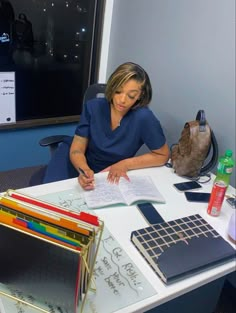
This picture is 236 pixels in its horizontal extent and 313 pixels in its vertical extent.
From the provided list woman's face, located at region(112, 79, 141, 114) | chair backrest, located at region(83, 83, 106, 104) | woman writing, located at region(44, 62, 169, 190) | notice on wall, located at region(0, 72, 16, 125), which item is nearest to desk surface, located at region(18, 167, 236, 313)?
woman writing, located at region(44, 62, 169, 190)

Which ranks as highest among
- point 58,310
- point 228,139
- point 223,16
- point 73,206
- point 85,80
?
point 223,16

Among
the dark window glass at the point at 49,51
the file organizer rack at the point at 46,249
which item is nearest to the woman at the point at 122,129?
the file organizer rack at the point at 46,249

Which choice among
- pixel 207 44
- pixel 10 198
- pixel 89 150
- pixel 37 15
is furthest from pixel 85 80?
pixel 10 198

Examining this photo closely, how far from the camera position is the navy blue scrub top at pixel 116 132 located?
1.50 meters

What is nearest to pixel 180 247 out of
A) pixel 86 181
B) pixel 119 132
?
pixel 86 181

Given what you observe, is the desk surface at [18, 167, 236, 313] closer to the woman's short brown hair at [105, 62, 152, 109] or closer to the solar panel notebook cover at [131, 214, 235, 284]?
the solar panel notebook cover at [131, 214, 235, 284]

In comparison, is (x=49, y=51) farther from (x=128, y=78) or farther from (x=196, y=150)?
(x=196, y=150)

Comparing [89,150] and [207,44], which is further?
[89,150]

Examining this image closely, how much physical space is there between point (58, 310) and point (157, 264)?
0.99 feet

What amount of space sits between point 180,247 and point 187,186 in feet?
1.42

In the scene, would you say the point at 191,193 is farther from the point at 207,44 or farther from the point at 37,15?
the point at 37,15

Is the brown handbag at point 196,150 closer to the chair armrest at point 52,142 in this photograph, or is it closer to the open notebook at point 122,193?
the open notebook at point 122,193

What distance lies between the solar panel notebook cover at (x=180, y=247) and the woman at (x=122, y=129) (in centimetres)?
42

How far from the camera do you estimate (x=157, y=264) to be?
891 mm
